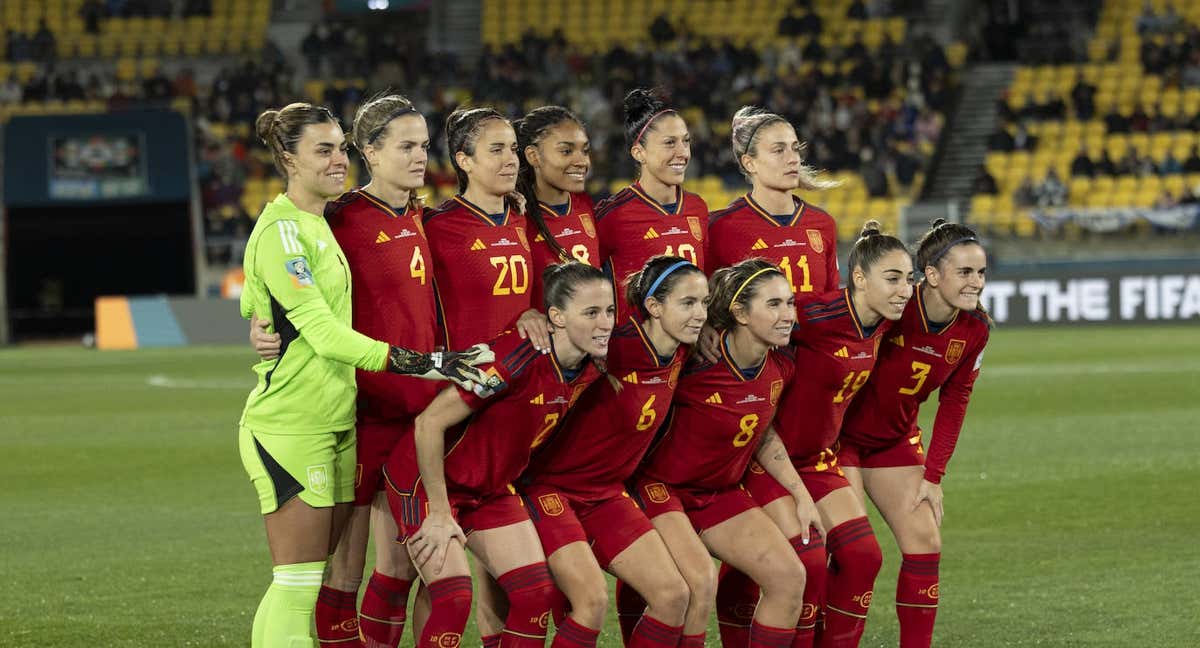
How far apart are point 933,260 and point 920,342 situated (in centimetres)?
35

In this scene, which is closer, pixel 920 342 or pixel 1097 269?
pixel 920 342

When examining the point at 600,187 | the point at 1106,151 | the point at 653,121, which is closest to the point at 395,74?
the point at 600,187

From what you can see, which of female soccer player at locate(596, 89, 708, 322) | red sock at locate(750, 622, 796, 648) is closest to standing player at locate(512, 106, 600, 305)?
female soccer player at locate(596, 89, 708, 322)

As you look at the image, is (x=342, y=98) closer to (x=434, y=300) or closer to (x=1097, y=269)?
(x=1097, y=269)

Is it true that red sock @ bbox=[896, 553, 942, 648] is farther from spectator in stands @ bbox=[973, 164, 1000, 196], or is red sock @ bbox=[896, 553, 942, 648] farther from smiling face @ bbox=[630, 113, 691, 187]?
spectator in stands @ bbox=[973, 164, 1000, 196]

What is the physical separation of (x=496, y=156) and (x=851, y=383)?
63.2 inches

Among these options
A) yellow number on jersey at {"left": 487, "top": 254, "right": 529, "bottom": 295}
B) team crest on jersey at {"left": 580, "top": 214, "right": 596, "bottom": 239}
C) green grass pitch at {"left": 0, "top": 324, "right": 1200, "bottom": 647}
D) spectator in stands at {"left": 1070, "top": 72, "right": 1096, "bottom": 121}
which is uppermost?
spectator in stands at {"left": 1070, "top": 72, "right": 1096, "bottom": 121}

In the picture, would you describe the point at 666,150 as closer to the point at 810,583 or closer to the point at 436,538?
the point at 810,583

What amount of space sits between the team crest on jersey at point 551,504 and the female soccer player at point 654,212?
3.46 ft

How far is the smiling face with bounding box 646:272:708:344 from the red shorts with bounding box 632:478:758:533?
62 centimetres

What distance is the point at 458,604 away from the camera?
5215mm

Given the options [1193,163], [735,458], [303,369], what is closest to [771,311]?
[735,458]

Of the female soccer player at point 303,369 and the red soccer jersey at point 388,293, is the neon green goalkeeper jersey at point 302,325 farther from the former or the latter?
the red soccer jersey at point 388,293

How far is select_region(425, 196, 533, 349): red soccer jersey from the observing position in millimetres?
5801
